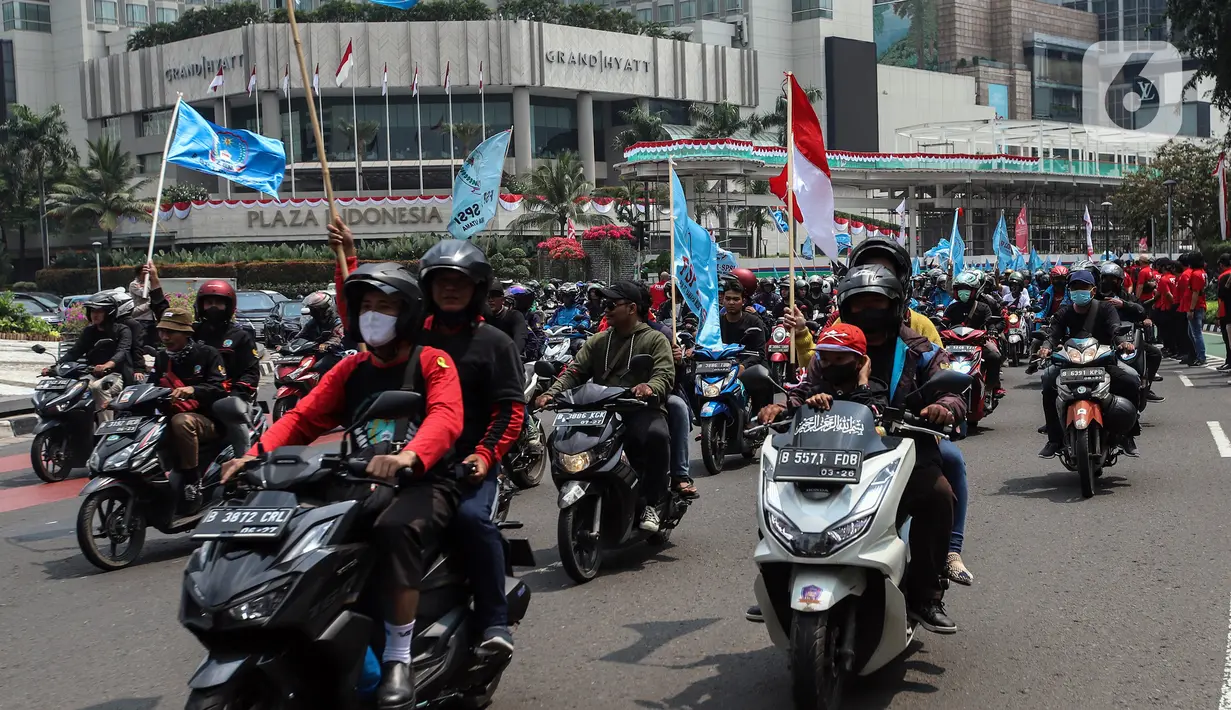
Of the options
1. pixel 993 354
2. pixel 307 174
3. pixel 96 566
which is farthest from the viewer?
pixel 307 174

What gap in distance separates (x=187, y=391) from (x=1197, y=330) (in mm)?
18453

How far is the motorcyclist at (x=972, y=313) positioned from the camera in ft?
48.8

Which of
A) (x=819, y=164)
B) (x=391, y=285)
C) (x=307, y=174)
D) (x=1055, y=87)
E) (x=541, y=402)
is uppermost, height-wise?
(x=1055, y=87)

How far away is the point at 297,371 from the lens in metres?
12.5

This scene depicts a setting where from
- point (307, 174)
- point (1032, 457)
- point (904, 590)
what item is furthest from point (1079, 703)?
point (307, 174)

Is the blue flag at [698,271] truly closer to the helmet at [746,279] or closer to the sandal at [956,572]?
the helmet at [746,279]

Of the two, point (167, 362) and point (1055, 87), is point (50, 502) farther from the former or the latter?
point (1055, 87)

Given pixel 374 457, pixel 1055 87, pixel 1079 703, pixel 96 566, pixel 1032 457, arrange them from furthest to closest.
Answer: pixel 1055 87 → pixel 1032 457 → pixel 96 566 → pixel 1079 703 → pixel 374 457

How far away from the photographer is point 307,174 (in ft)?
266

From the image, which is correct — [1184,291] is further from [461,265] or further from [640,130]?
[640,130]

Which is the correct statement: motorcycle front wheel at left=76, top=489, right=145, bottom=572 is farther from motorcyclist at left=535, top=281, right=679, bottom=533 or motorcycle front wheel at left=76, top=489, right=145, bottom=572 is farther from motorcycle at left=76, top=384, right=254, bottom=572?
motorcyclist at left=535, top=281, right=679, bottom=533

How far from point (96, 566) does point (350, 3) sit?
3125 inches

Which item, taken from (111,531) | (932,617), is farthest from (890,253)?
(111,531)

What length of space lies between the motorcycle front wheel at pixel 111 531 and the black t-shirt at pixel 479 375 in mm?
3747
